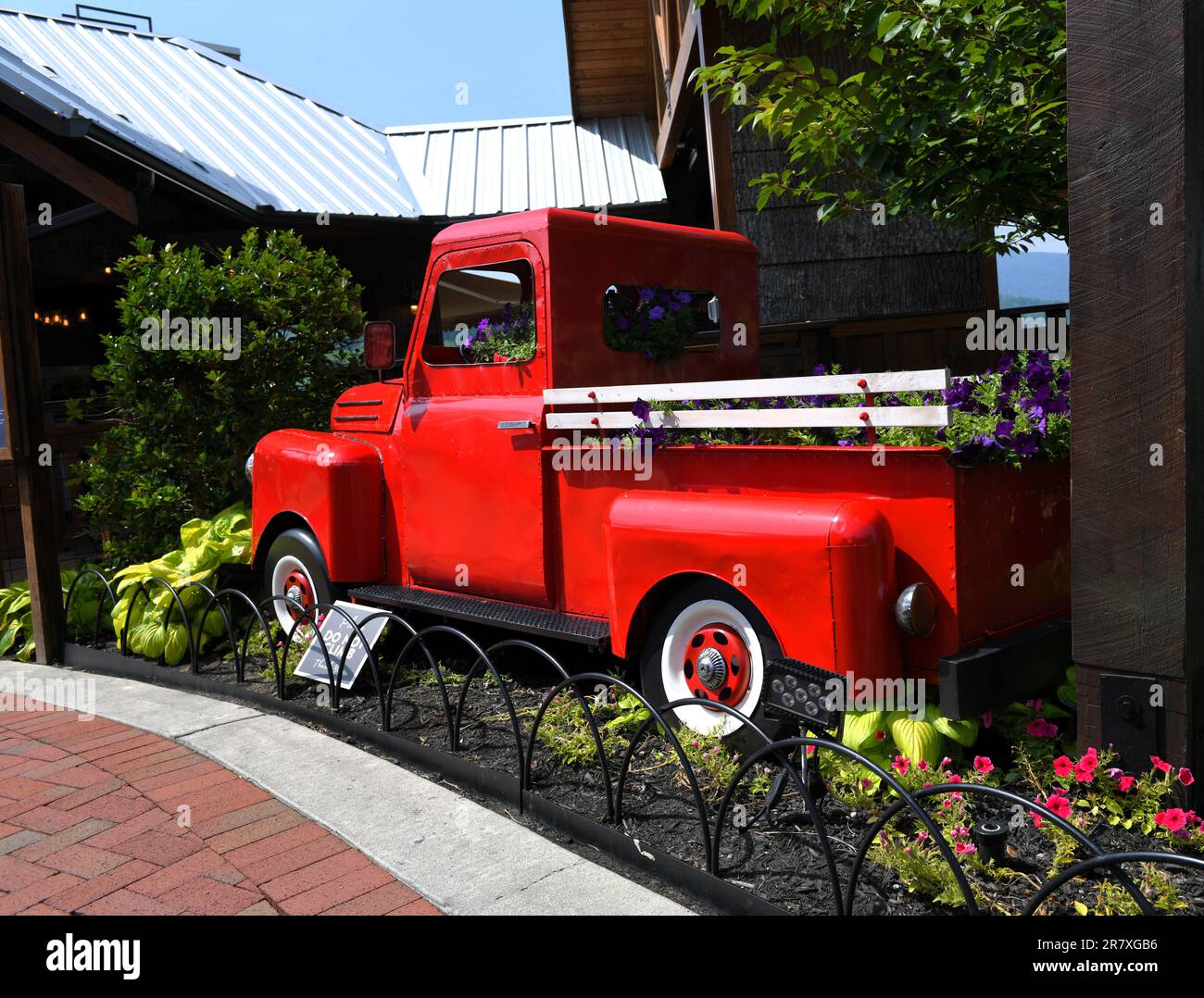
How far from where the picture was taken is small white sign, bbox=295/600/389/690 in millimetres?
4695

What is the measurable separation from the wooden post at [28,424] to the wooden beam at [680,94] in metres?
4.39

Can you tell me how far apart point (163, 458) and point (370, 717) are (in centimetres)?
317

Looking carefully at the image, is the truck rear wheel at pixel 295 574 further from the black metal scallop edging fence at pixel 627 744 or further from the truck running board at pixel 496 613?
the truck running board at pixel 496 613

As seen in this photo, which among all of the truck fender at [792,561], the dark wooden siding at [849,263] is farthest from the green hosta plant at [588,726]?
the dark wooden siding at [849,263]

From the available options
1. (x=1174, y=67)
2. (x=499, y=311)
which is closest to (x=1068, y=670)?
(x=1174, y=67)

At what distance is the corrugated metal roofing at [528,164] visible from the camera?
38.8ft

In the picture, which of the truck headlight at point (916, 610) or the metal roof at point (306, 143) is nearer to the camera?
the truck headlight at point (916, 610)

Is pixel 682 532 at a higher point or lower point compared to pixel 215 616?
higher

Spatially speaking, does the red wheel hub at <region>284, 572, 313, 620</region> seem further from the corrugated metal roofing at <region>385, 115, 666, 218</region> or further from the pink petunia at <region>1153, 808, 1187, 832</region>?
the corrugated metal roofing at <region>385, 115, 666, 218</region>

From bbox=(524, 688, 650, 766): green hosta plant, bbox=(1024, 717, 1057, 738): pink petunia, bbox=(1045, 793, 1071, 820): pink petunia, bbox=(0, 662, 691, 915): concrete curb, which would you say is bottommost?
bbox=(0, 662, 691, 915): concrete curb

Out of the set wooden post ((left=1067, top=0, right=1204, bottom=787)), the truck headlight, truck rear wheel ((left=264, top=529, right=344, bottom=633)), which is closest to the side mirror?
truck rear wheel ((left=264, top=529, right=344, bottom=633))

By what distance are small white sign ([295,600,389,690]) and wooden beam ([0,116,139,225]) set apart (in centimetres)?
402
